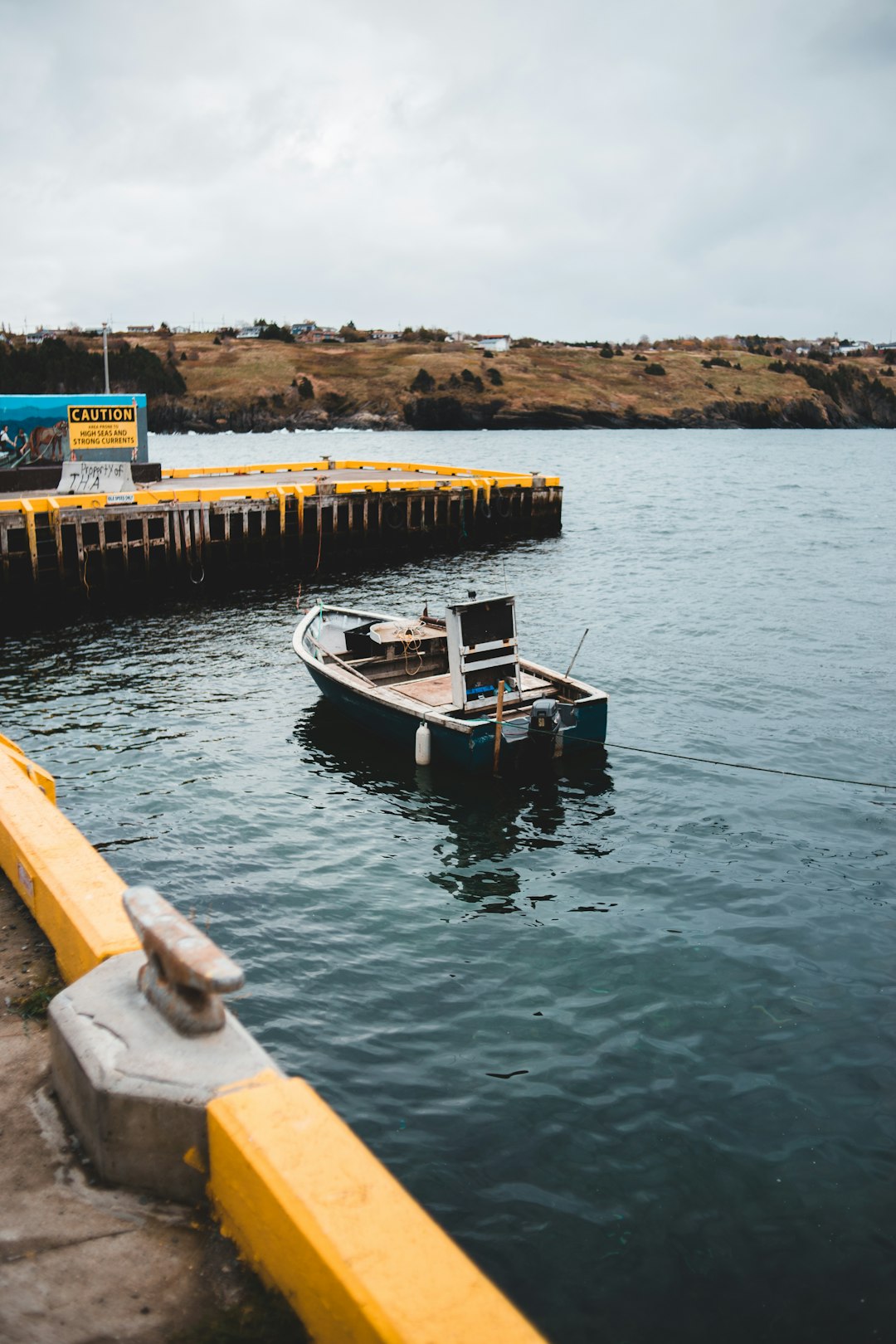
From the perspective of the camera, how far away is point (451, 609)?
16.8 meters

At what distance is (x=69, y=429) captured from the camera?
1441 inches

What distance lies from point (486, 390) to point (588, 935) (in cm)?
14774

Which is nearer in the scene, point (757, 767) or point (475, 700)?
point (757, 767)

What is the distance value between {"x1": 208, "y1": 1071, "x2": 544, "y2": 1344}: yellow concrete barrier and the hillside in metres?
147

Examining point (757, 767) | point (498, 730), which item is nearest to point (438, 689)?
point (498, 730)

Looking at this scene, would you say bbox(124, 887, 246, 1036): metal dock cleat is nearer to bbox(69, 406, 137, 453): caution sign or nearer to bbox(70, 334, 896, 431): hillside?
bbox(69, 406, 137, 453): caution sign

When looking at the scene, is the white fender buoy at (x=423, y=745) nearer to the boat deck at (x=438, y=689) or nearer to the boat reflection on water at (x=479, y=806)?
the boat reflection on water at (x=479, y=806)

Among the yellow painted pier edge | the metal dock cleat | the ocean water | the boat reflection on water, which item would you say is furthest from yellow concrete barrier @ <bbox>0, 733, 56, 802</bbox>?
the boat reflection on water

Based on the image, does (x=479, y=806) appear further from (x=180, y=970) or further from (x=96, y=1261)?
(x=96, y=1261)

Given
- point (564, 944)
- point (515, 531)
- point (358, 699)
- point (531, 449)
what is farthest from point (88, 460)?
point (531, 449)

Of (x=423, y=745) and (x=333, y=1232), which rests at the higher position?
(x=333, y=1232)

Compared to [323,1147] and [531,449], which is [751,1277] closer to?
[323,1147]

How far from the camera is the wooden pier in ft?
98.6

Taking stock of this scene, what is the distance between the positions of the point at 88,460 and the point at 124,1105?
36.4 metres
